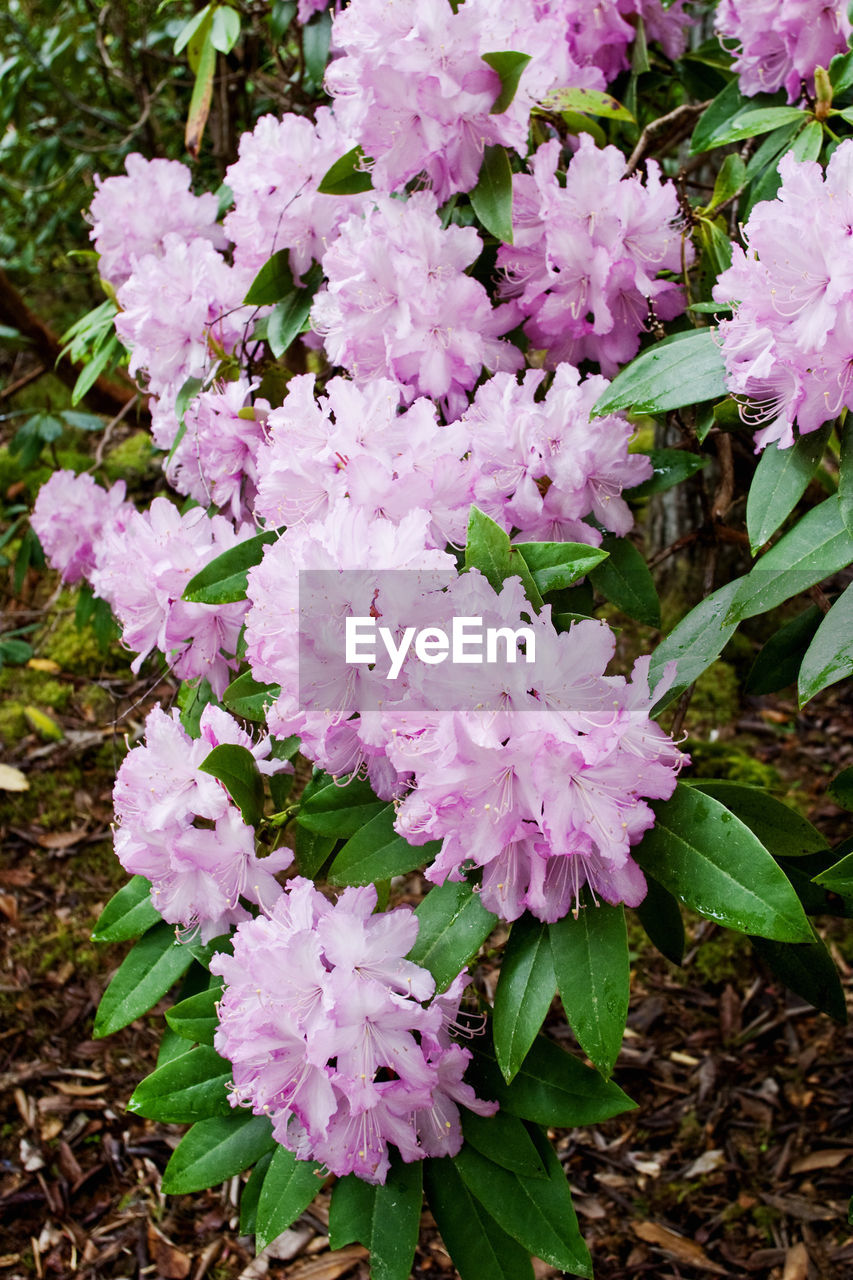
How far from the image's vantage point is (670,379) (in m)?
0.97

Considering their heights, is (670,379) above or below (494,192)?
below

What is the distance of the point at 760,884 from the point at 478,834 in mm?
212

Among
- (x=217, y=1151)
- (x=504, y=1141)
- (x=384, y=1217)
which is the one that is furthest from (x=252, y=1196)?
(x=504, y=1141)

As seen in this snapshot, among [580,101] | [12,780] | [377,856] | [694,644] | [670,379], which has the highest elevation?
[580,101]

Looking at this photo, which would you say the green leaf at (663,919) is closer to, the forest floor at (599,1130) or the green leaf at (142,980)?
the green leaf at (142,980)

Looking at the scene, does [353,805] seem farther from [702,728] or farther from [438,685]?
[702,728]

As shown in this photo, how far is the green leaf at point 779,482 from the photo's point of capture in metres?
0.86

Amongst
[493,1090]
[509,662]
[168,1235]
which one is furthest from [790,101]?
[168,1235]

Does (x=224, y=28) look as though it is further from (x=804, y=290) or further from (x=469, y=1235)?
(x=469, y=1235)

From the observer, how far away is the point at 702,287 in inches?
44.6

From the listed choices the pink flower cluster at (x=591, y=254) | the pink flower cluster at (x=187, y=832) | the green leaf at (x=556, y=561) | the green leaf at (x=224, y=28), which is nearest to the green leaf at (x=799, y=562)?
the green leaf at (x=556, y=561)

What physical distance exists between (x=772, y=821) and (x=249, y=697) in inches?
19.6

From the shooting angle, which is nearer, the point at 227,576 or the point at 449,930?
the point at 449,930

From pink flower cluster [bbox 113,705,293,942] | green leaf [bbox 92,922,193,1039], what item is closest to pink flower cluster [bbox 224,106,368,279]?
pink flower cluster [bbox 113,705,293,942]
